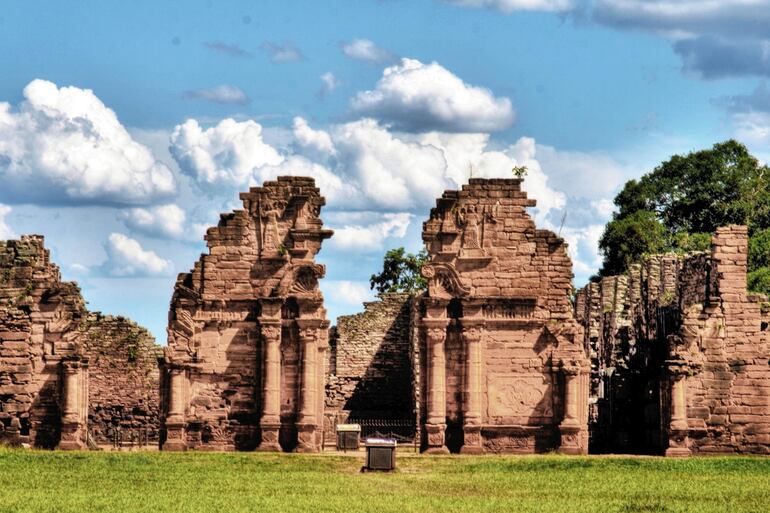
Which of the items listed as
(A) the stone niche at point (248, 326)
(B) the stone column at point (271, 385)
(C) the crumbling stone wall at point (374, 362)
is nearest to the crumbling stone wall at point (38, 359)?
(A) the stone niche at point (248, 326)

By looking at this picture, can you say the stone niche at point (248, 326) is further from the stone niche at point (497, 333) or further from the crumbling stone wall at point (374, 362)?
the crumbling stone wall at point (374, 362)

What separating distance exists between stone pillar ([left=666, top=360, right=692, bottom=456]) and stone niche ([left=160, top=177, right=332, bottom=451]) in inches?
344

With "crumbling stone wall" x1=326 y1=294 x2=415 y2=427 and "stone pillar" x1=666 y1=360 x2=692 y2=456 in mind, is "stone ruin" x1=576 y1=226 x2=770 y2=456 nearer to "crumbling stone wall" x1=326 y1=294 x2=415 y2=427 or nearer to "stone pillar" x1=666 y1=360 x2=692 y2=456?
"stone pillar" x1=666 y1=360 x2=692 y2=456

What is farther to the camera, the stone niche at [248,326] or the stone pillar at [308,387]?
the stone niche at [248,326]

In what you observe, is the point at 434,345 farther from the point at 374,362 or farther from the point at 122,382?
the point at 374,362

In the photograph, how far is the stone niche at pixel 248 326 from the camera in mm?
47219

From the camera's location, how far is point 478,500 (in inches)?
1443

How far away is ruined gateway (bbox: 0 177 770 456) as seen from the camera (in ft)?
154

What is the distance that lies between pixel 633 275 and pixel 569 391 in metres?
16.3

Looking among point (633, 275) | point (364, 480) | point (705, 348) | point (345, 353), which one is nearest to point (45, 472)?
point (364, 480)

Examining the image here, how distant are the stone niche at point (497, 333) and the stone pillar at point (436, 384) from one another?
1.0 inches

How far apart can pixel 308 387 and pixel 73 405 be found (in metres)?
5.99

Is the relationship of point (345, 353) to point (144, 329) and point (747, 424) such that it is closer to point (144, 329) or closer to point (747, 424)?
point (144, 329)

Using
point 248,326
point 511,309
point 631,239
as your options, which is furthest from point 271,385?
→ point 631,239
